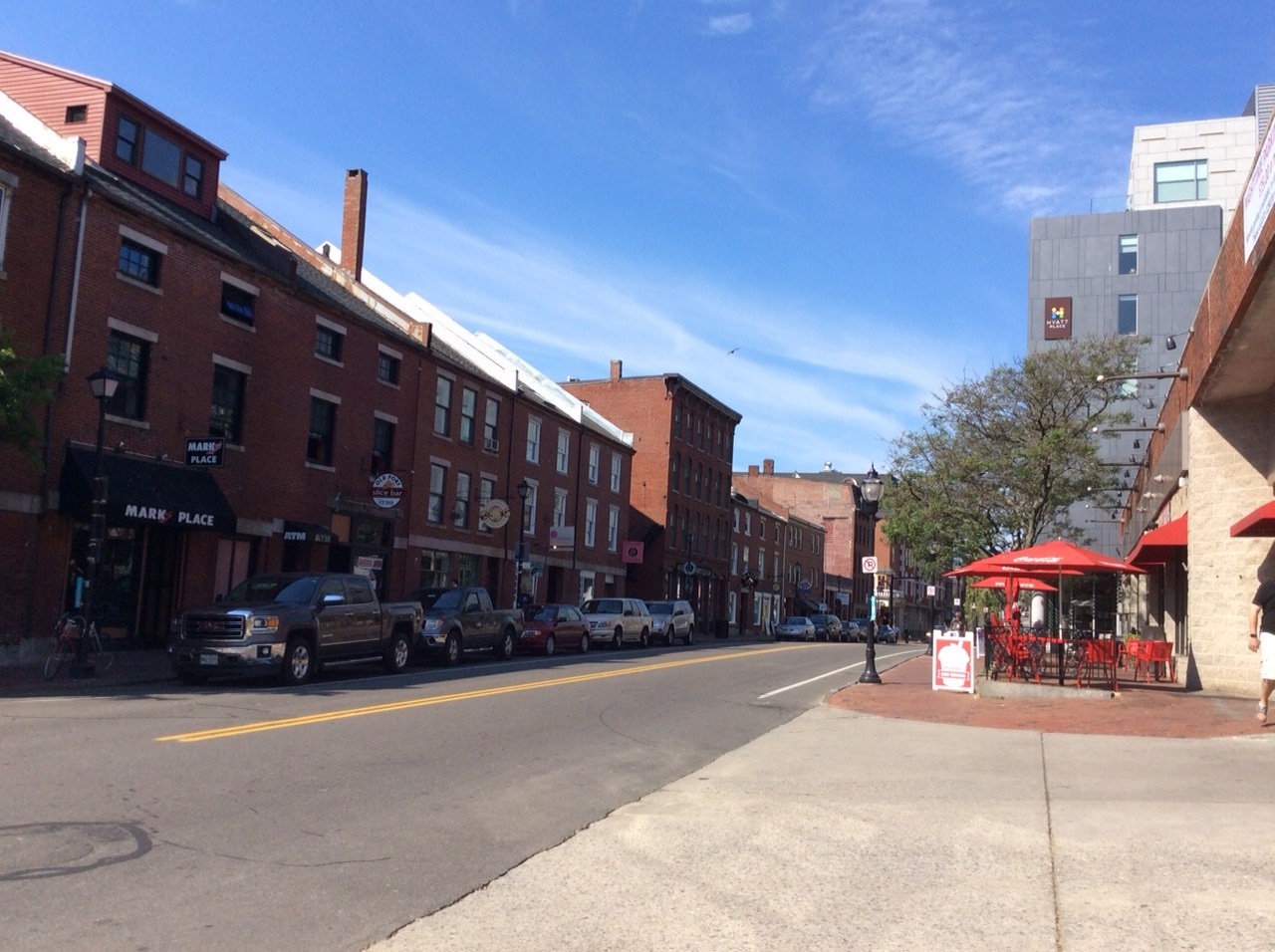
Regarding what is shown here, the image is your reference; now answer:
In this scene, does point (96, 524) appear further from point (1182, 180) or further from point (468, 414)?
point (1182, 180)

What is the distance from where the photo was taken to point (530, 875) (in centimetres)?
657

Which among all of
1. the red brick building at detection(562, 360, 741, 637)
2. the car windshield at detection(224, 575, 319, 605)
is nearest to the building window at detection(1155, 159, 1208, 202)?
the red brick building at detection(562, 360, 741, 637)

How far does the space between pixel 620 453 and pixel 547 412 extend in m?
8.20

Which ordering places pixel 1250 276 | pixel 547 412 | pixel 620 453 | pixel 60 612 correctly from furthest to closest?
pixel 620 453 < pixel 547 412 < pixel 60 612 < pixel 1250 276

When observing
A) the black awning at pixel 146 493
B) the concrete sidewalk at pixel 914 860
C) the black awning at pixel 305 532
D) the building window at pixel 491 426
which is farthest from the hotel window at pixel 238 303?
the concrete sidewalk at pixel 914 860

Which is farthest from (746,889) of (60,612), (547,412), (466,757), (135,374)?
(547,412)

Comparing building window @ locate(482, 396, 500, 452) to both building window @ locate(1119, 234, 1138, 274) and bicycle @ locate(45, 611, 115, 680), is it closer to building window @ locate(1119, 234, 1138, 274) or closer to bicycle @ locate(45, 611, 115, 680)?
bicycle @ locate(45, 611, 115, 680)

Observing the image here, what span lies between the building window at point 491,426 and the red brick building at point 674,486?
14.0m

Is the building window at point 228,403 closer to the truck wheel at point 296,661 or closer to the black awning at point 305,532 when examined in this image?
the black awning at point 305,532

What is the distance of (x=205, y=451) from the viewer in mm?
23250

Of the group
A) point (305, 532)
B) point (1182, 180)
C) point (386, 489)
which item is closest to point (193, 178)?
point (386, 489)

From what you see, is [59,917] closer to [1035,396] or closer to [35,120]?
[35,120]

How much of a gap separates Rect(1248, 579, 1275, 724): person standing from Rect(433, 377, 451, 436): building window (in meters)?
26.1

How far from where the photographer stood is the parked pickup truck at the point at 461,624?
74.7ft
